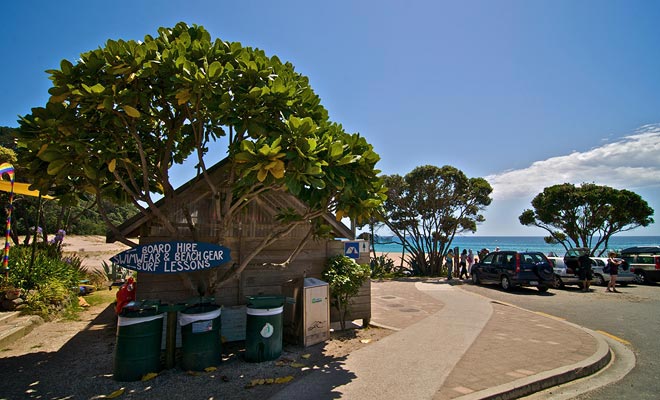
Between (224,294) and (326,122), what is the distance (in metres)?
3.99

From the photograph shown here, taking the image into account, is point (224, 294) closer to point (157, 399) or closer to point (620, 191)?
point (157, 399)

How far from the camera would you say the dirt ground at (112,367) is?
177 inches

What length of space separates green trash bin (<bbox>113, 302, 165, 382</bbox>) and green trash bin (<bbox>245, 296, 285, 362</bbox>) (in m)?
1.40

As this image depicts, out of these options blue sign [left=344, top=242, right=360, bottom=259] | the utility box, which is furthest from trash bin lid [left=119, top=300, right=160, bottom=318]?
blue sign [left=344, top=242, right=360, bottom=259]

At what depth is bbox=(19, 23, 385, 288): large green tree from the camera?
4.46 metres

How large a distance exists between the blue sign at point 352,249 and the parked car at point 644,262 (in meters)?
18.2

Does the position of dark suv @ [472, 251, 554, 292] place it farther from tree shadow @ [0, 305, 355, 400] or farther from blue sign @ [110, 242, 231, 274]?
blue sign @ [110, 242, 231, 274]

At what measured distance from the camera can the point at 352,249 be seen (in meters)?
8.45

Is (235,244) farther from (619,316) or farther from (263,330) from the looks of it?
(619,316)

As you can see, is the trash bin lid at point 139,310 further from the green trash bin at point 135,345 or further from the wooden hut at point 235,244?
the wooden hut at point 235,244

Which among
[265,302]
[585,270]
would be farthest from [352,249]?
[585,270]

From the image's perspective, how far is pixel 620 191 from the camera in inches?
1057

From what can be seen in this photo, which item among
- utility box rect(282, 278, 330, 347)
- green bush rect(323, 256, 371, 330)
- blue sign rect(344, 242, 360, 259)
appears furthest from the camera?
blue sign rect(344, 242, 360, 259)

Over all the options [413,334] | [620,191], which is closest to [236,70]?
[413,334]
